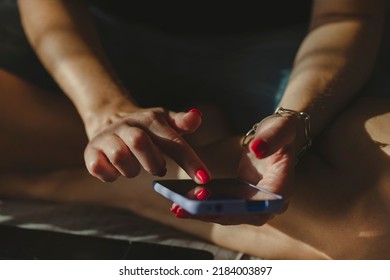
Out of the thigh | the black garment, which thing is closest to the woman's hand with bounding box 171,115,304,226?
the thigh

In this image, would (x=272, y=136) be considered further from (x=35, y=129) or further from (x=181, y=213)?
(x=35, y=129)

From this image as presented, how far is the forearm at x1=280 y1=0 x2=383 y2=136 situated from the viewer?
790 mm

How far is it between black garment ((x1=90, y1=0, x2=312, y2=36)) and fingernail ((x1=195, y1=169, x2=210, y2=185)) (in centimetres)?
45

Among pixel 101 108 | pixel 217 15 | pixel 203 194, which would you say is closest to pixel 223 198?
pixel 203 194

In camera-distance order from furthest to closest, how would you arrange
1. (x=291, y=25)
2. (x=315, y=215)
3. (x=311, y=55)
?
(x=291, y=25), (x=311, y=55), (x=315, y=215)

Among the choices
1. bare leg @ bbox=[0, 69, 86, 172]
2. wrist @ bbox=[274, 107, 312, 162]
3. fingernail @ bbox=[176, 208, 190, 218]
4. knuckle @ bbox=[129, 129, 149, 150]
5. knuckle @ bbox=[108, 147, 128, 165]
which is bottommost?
bare leg @ bbox=[0, 69, 86, 172]

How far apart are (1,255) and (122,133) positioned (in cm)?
30

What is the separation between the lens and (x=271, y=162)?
67cm

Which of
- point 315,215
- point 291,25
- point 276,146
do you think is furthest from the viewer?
point 291,25

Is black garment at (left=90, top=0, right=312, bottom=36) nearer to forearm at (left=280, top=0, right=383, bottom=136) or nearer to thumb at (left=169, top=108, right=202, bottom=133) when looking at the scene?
forearm at (left=280, top=0, right=383, bottom=136)

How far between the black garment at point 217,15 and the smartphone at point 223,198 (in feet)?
1.47

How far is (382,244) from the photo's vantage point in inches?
28.4
